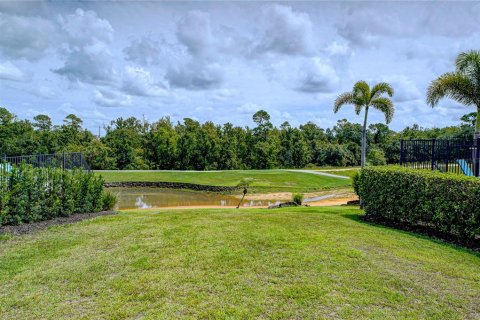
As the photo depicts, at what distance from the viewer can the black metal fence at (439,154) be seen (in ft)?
31.6

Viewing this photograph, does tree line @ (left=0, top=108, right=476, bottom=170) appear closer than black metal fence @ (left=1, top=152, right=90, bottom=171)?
No

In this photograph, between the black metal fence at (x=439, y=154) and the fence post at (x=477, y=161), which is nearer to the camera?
the fence post at (x=477, y=161)

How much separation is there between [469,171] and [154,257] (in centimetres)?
969

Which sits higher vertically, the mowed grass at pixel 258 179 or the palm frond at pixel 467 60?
the palm frond at pixel 467 60

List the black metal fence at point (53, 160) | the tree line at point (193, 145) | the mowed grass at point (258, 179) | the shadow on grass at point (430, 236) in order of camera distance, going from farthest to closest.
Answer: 1. the tree line at point (193, 145)
2. the mowed grass at point (258, 179)
3. the black metal fence at point (53, 160)
4. the shadow on grass at point (430, 236)

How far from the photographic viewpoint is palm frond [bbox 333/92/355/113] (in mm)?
15188

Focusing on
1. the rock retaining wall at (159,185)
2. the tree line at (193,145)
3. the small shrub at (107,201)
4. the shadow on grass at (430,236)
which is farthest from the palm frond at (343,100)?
the tree line at (193,145)

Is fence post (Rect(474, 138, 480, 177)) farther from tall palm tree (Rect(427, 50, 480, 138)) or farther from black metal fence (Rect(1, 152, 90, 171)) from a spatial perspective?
black metal fence (Rect(1, 152, 90, 171))

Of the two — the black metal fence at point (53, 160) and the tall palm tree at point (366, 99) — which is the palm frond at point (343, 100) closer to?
the tall palm tree at point (366, 99)

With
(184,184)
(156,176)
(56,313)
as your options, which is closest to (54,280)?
(56,313)

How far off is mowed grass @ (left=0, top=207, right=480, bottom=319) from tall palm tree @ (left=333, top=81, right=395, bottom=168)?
9.50m

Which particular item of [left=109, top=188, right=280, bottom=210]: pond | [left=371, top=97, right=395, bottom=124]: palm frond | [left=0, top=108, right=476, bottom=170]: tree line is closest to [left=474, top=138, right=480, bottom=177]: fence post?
[left=371, top=97, right=395, bottom=124]: palm frond

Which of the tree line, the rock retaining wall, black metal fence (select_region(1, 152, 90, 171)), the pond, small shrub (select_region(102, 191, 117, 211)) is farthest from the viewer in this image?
the tree line

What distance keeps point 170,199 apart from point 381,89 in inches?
549
